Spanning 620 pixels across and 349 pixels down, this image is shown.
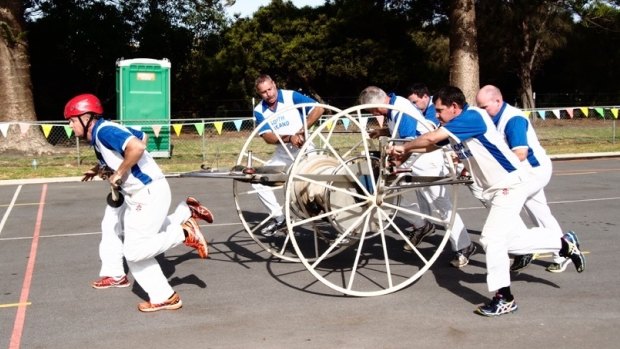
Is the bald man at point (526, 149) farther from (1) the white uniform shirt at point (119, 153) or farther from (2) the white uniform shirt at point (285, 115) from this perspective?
(1) the white uniform shirt at point (119, 153)

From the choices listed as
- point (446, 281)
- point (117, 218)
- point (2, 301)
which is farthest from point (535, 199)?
point (2, 301)

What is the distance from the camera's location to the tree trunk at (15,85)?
→ 757 inches

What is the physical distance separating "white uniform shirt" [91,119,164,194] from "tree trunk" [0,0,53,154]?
14.6 m

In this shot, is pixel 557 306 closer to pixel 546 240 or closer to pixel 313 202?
pixel 546 240

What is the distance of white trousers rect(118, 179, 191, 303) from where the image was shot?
576cm

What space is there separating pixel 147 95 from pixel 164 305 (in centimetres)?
1434

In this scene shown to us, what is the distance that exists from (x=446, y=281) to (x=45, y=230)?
5897 millimetres

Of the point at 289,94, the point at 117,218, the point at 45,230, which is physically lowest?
the point at 45,230

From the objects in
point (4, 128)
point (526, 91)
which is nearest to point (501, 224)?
point (4, 128)

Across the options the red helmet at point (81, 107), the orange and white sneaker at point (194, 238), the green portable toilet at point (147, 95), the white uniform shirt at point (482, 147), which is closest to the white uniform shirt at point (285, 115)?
the orange and white sneaker at point (194, 238)

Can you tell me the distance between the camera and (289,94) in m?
8.50

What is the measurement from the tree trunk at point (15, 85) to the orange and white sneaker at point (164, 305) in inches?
581

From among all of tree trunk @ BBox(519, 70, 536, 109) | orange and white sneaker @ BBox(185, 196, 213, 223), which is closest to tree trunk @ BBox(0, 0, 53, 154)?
orange and white sneaker @ BBox(185, 196, 213, 223)

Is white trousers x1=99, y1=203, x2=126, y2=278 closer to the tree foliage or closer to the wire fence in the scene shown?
the wire fence
